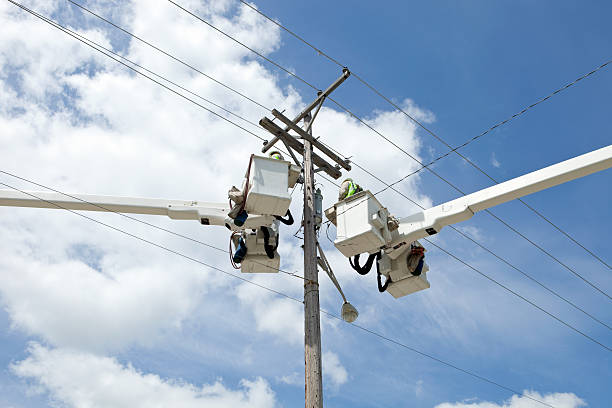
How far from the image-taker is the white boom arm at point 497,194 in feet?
20.3

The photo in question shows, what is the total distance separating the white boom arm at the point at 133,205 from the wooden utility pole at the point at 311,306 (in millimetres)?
774

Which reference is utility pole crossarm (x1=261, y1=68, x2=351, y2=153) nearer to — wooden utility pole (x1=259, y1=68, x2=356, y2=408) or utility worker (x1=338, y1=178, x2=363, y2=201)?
wooden utility pole (x1=259, y1=68, x2=356, y2=408)

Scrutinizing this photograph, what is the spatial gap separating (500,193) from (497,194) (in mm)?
43

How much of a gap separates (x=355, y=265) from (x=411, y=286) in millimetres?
984

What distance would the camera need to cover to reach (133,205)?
721 cm

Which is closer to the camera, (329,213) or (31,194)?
(31,194)

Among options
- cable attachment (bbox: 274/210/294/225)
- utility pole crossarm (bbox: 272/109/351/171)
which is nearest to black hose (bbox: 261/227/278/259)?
cable attachment (bbox: 274/210/294/225)

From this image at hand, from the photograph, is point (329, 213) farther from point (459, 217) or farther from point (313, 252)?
point (459, 217)

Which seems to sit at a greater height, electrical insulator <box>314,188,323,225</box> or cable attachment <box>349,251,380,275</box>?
electrical insulator <box>314,188,323,225</box>

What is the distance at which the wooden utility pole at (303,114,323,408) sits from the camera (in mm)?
6472

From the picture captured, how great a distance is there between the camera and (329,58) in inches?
344

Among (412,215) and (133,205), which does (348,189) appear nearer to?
(412,215)

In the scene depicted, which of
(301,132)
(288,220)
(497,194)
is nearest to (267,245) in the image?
(288,220)

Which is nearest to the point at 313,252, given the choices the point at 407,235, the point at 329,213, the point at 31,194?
the point at 329,213
